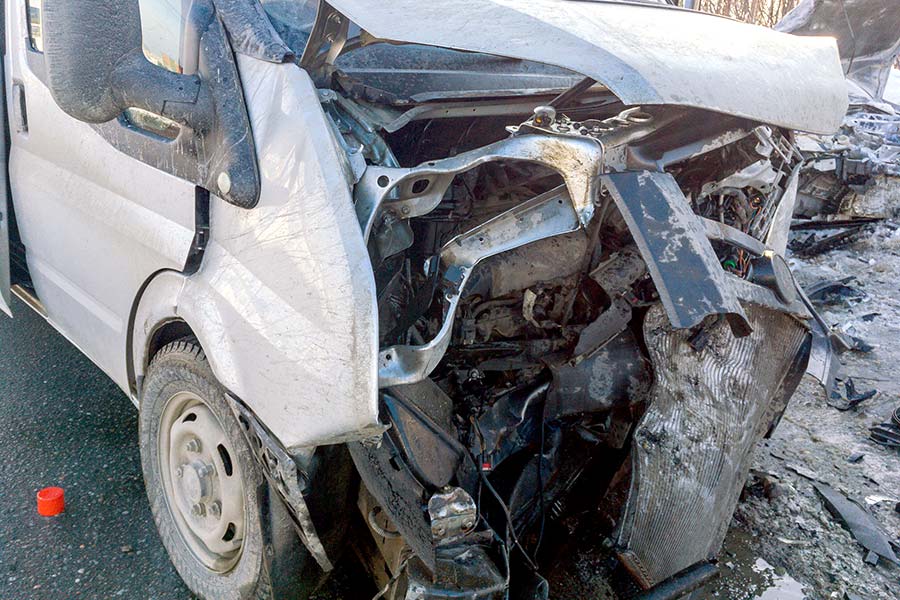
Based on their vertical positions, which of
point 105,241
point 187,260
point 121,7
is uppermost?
point 121,7

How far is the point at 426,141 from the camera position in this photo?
85.5 inches

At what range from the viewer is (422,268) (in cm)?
192

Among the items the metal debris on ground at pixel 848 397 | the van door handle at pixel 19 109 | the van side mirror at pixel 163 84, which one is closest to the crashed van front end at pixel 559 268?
the van side mirror at pixel 163 84

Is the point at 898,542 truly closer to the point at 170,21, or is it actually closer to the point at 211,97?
the point at 211,97

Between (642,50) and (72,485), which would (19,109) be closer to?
(72,485)

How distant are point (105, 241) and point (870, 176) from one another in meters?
5.58

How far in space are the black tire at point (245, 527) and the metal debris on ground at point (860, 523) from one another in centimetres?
204

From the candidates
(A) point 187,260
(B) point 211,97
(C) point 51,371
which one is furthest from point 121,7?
(C) point 51,371

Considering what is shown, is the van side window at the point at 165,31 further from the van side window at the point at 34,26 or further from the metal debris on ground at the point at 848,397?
the metal debris on ground at the point at 848,397

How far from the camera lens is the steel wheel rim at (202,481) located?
1948 mm

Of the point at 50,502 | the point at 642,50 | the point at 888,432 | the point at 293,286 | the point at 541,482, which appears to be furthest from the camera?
the point at 888,432

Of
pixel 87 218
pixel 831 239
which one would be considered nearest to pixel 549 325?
pixel 87 218

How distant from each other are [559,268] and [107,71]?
1.31 m

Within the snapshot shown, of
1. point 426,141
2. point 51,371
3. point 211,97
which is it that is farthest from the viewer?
point 51,371
